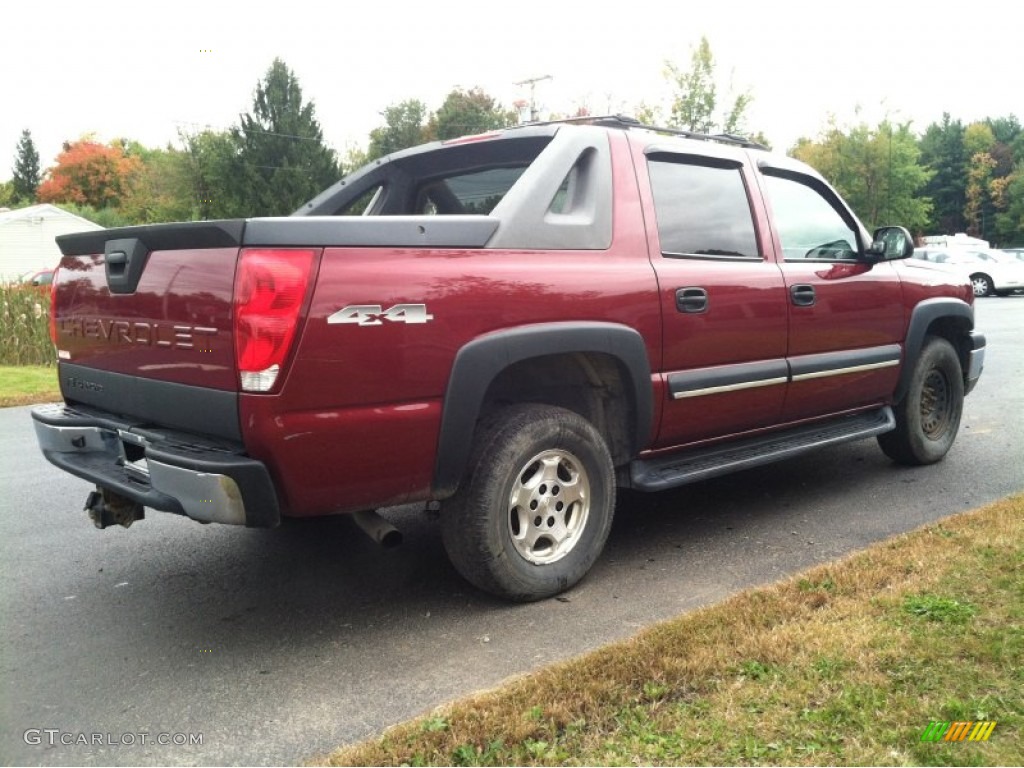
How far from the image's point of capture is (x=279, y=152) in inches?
1951

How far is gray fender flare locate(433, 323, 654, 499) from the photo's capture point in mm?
3266

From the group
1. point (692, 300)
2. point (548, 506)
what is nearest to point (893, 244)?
point (692, 300)

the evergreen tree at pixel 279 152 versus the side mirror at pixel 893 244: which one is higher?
the evergreen tree at pixel 279 152

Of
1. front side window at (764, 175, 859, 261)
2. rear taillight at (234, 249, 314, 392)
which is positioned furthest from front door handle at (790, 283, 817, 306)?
rear taillight at (234, 249, 314, 392)

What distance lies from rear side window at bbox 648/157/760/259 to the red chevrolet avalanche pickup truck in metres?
0.01

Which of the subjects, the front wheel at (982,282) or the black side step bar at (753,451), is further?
the front wheel at (982,282)

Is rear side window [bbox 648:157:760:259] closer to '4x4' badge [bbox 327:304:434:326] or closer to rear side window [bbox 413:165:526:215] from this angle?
rear side window [bbox 413:165:526:215]

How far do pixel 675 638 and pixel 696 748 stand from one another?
0.66m

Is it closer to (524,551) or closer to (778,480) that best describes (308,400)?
Result: (524,551)

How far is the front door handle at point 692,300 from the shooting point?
13.2 ft

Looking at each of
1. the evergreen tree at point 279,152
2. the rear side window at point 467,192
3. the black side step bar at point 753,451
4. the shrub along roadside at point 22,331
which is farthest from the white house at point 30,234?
the black side step bar at point 753,451

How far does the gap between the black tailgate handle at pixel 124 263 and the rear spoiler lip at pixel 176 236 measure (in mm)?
25

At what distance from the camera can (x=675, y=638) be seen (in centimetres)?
309

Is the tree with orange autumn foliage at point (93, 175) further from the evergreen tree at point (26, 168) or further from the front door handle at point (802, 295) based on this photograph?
the front door handle at point (802, 295)
